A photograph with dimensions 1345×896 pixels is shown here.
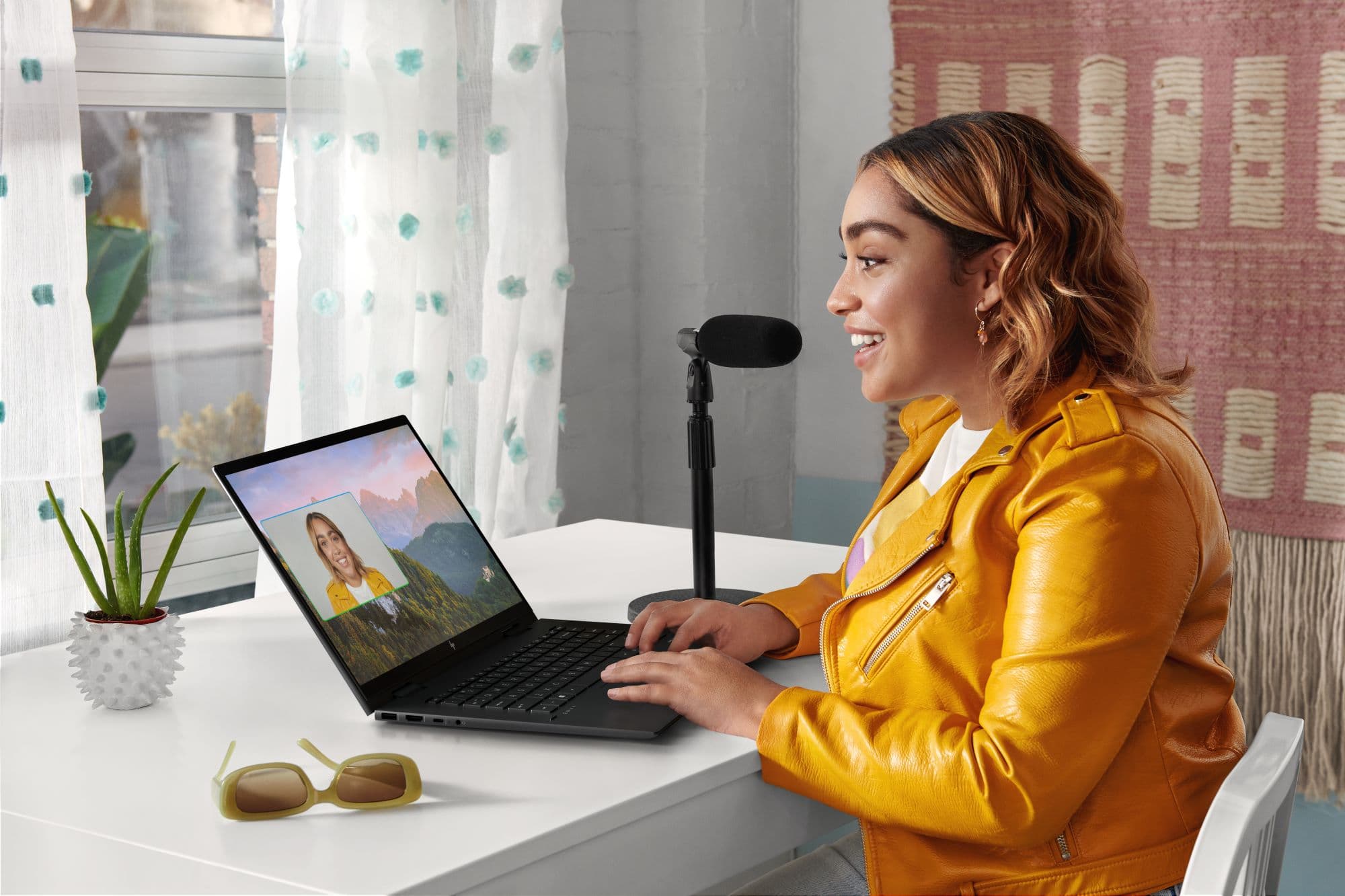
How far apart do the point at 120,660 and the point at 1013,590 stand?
76 cm

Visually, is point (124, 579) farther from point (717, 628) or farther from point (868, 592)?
point (868, 592)

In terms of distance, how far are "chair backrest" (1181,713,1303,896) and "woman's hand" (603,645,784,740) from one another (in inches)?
13.5

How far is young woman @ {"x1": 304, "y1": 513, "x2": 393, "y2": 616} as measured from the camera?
3.85 ft

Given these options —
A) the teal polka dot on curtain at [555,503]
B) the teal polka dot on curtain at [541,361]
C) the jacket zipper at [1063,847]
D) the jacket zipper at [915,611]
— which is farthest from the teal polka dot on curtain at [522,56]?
the jacket zipper at [1063,847]

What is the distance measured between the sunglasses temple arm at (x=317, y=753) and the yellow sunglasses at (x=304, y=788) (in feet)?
0.05

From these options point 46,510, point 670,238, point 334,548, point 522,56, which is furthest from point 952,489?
point 670,238

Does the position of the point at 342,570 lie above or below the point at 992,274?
below

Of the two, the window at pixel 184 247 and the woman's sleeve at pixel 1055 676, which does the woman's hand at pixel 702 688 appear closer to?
the woman's sleeve at pixel 1055 676

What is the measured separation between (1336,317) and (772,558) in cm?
95

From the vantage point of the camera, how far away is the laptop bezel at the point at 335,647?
112 cm

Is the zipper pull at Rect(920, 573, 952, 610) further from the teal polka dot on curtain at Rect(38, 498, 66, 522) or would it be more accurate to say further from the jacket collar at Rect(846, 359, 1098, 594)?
A: the teal polka dot on curtain at Rect(38, 498, 66, 522)

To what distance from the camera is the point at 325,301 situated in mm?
1830

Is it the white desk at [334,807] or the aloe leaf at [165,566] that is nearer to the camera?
the white desk at [334,807]

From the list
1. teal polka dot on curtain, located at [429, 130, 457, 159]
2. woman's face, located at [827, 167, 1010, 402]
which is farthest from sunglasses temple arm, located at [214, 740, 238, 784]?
teal polka dot on curtain, located at [429, 130, 457, 159]
